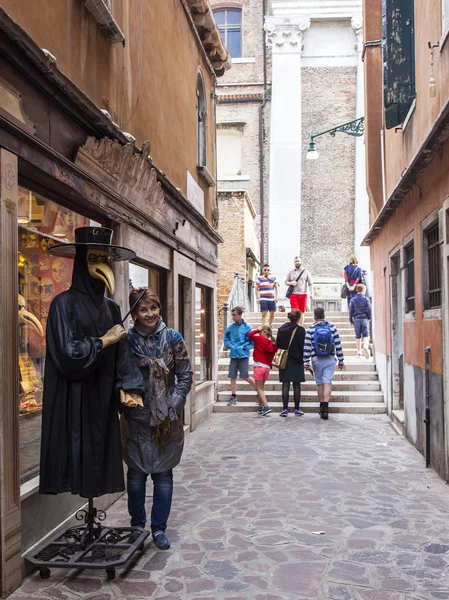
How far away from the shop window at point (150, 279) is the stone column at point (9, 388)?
325 cm

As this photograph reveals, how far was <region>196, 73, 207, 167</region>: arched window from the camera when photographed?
12422 millimetres

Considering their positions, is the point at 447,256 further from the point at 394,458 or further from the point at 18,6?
the point at 18,6

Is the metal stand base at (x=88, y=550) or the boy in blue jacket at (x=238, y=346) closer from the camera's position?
the metal stand base at (x=88, y=550)

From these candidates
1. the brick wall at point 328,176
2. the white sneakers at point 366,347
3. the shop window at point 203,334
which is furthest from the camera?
the brick wall at point 328,176

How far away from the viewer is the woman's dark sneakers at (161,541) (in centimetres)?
Answer: 505

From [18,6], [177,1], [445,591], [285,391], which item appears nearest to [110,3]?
[18,6]

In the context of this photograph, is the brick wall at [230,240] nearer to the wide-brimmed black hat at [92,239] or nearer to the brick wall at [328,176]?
the brick wall at [328,176]

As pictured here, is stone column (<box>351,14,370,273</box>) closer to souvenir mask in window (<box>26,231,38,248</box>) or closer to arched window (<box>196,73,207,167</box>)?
arched window (<box>196,73,207,167</box>)

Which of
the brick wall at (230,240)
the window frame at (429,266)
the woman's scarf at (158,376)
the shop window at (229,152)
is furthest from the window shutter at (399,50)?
the shop window at (229,152)

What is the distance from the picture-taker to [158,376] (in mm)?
4973

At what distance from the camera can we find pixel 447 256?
684cm

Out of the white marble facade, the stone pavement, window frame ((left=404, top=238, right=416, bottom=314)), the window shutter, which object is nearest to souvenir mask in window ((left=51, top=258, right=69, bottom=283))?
the stone pavement

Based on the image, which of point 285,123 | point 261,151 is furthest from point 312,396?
point 261,151

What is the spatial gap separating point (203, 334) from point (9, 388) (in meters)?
8.88
